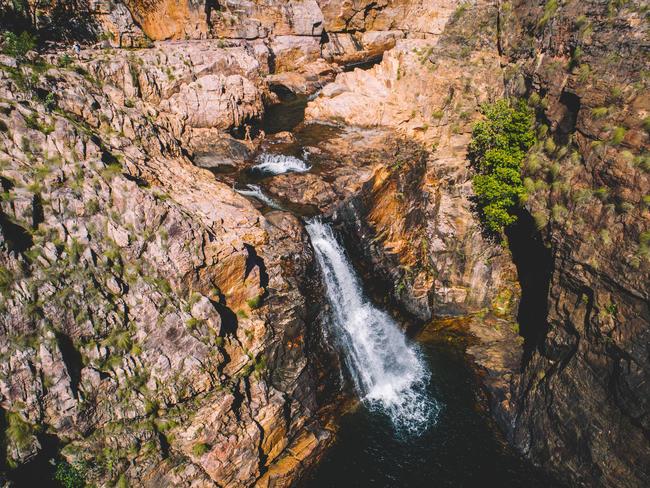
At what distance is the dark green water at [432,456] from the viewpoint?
23094mm

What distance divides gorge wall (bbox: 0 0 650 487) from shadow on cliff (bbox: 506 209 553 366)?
24cm

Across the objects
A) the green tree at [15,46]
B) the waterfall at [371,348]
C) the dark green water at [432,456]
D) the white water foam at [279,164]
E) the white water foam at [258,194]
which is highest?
the green tree at [15,46]

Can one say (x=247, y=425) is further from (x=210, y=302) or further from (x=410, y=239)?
(x=410, y=239)

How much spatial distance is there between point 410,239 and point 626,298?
16935mm

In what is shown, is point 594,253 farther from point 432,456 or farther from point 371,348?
point 371,348

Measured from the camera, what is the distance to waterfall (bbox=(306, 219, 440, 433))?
27.8 meters

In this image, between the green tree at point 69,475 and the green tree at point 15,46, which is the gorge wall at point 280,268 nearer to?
the green tree at point 69,475

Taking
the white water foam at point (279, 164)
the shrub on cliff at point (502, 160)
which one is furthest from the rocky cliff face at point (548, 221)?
the white water foam at point (279, 164)

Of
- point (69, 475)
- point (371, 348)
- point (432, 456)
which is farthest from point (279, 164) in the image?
point (69, 475)

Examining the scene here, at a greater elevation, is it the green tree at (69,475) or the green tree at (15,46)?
the green tree at (15,46)

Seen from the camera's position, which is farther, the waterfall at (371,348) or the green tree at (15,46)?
the waterfall at (371,348)

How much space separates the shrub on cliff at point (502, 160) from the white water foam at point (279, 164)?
15820mm

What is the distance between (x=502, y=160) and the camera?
32.1 metres

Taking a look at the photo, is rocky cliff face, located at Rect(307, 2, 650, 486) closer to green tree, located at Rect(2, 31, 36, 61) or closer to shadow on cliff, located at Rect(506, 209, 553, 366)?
shadow on cliff, located at Rect(506, 209, 553, 366)
